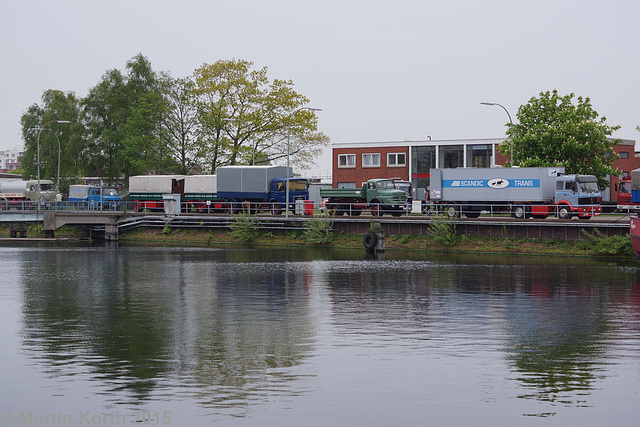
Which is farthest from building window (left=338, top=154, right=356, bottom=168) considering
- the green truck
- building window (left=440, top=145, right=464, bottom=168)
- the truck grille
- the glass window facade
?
the truck grille

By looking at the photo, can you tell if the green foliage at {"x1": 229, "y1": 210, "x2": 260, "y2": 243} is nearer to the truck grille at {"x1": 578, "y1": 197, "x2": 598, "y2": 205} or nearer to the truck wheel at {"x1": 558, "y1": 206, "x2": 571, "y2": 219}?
the truck wheel at {"x1": 558, "y1": 206, "x2": 571, "y2": 219}

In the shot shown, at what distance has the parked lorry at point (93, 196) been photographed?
69.4 m

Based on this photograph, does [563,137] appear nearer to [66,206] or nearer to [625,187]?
[625,187]

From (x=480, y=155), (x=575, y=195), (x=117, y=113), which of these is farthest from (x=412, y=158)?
(x=575, y=195)

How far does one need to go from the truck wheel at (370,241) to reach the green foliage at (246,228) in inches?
398

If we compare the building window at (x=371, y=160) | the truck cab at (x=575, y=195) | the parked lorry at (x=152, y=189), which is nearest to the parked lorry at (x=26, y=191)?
Result: the parked lorry at (x=152, y=189)

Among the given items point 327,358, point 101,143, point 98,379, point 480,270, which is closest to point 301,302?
point 327,358

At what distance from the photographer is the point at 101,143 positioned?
3305 inches

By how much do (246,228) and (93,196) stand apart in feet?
70.3

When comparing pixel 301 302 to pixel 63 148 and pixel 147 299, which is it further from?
pixel 63 148

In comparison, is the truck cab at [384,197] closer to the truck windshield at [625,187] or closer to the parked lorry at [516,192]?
the parked lorry at [516,192]

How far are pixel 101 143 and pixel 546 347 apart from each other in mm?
74188

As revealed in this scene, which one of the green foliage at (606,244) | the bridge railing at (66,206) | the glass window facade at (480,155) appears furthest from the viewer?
the glass window facade at (480,155)

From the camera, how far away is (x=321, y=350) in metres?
16.8
